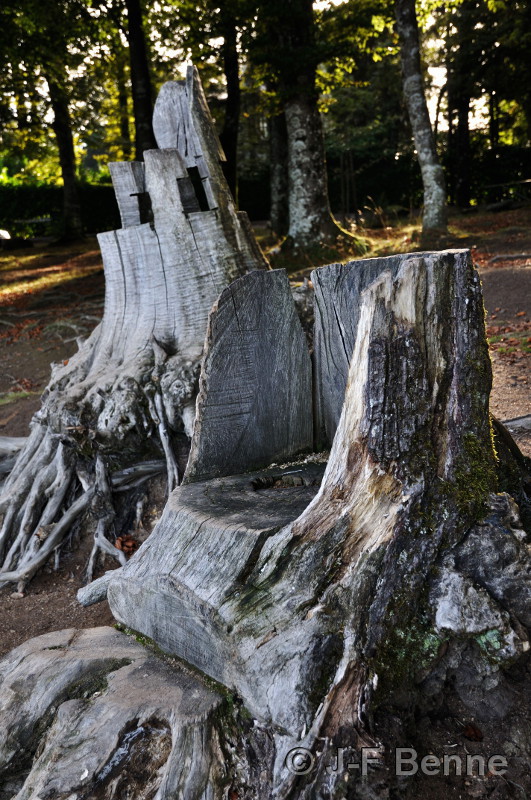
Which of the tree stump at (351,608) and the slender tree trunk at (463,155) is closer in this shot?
the tree stump at (351,608)

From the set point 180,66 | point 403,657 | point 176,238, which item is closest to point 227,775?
point 403,657

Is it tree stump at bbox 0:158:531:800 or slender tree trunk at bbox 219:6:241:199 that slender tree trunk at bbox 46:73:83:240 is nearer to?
slender tree trunk at bbox 219:6:241:199

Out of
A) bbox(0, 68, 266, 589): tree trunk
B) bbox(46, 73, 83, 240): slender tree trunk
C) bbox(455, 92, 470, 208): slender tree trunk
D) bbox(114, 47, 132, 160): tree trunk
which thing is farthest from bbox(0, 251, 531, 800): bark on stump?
bbox(455, 92, 470, 208): slender tree trunk

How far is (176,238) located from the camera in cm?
457

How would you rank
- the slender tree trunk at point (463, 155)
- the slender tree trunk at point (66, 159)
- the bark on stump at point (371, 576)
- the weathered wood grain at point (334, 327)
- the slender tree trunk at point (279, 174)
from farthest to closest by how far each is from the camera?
the slender tree trunk at point (463, 155), the slender tree trunk at point (66, 159), the slender tree trunk at point (279, 174), the weathered wood grain at point (334, 327), the bark on stump at point (371, 576)

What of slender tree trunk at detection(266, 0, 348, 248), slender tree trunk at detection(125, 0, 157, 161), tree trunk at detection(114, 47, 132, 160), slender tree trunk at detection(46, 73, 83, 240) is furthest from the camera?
slender tree trunk at detection(46, 73, 83, 240)

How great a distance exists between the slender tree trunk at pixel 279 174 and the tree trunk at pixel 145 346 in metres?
10.8

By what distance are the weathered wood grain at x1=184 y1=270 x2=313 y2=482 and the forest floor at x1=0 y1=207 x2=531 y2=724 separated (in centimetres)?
134

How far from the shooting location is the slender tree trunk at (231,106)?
14375 millimetres

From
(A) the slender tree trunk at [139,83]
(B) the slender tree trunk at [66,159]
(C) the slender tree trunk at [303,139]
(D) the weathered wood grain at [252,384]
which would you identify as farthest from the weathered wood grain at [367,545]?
(B) the slender tree trunk at [66,159]

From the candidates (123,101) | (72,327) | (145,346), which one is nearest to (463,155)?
(123,101)

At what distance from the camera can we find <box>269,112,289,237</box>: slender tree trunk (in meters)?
15.2

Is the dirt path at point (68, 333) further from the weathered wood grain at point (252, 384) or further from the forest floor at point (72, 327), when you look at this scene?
the weathered wood grain at point (252, 384)

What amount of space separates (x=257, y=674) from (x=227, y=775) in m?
0.34
